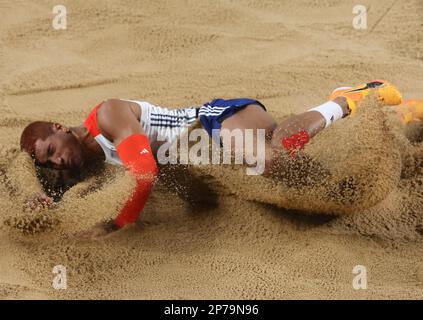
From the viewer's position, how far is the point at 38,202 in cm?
277

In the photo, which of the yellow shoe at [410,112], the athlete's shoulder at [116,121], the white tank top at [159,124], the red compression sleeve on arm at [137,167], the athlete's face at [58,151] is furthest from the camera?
the yellow shoe at [410,112]

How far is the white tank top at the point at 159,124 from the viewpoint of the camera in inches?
119

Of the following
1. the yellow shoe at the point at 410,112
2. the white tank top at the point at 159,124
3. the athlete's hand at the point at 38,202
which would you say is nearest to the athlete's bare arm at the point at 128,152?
the white tank top at the point at 159,124

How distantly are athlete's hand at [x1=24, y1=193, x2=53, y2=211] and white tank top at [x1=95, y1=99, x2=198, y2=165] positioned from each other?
0.38 meters

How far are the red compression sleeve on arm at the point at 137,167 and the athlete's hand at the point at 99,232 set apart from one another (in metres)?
0.04

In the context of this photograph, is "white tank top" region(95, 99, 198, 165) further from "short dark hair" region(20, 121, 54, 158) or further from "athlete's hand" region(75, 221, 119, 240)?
"athlete's hand" region(75, 221, 119, 240)

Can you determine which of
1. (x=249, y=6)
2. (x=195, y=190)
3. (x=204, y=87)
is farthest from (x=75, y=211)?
(x=249, y=6)

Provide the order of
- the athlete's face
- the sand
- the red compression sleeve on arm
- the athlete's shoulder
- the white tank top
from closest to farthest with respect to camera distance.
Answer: the sand, the red compression sleeve on arm, the athlete's shoulder, the athlete's face, the white tank top

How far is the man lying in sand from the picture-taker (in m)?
2.73

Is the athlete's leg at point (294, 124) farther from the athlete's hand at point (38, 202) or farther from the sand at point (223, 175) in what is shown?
the athlete's hand at point (38, 202)

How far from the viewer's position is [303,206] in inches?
113

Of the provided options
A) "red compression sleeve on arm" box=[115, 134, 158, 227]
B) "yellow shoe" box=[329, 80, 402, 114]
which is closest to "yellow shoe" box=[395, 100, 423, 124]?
"yellow shoe" box=[329, 80, 402, 114]

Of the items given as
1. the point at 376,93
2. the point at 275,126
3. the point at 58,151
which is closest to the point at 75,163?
the point at 58,151

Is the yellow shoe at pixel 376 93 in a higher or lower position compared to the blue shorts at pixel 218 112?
higher
